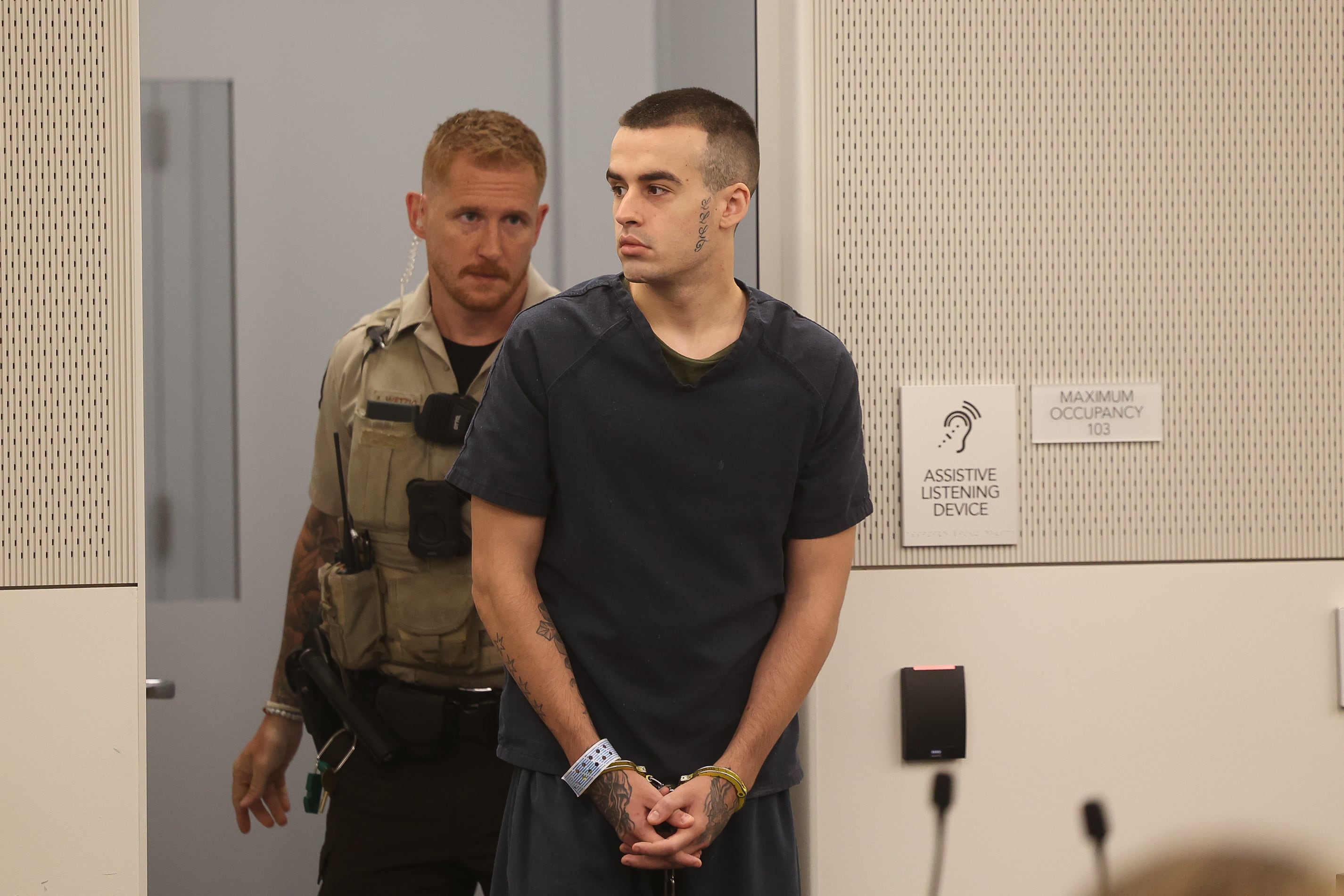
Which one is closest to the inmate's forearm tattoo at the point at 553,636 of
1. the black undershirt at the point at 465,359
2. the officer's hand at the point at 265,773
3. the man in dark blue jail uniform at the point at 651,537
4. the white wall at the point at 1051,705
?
the man in dark blue jail uniform at the point at 651,537

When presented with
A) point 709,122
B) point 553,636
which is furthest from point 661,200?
point 553,636

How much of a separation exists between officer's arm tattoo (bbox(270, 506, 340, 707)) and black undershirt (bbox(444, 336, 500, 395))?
0.35 m

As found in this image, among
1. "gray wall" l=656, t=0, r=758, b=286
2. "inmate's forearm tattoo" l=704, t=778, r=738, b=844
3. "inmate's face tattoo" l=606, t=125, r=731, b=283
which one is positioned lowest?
"inmate's forearm tattoo" l=704, t=778, r=738, b=844

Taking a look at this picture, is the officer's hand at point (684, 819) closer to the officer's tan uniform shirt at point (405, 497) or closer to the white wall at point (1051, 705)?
the white wall at point (1051, 705)

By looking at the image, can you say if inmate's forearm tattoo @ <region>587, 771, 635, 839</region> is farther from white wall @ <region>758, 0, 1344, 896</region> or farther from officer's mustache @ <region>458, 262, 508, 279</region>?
officer's mustache @ <region>458, 262, 508, 279</region>

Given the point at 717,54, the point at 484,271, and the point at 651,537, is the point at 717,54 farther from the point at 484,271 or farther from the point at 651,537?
the point at 651,537

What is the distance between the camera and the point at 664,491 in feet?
3.90

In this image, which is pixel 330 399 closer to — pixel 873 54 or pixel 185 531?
pixel 185 531

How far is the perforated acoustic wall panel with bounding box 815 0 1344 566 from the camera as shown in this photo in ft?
4.68

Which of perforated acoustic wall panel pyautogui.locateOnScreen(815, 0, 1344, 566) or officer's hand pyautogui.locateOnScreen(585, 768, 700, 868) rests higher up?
perforated acoustic wall panel pyautogui.locateOnScreen(815, 0, 1344, 566)

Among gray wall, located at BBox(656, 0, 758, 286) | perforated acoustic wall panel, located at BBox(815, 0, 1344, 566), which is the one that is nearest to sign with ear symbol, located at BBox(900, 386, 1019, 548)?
perforated acoustic wall panel, located at BBox(815, 0, 1344, 566)

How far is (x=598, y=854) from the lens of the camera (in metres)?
1.19

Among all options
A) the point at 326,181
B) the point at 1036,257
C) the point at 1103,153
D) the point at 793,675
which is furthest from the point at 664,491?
the point at 326,181

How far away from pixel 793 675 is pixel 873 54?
804 millimetres
